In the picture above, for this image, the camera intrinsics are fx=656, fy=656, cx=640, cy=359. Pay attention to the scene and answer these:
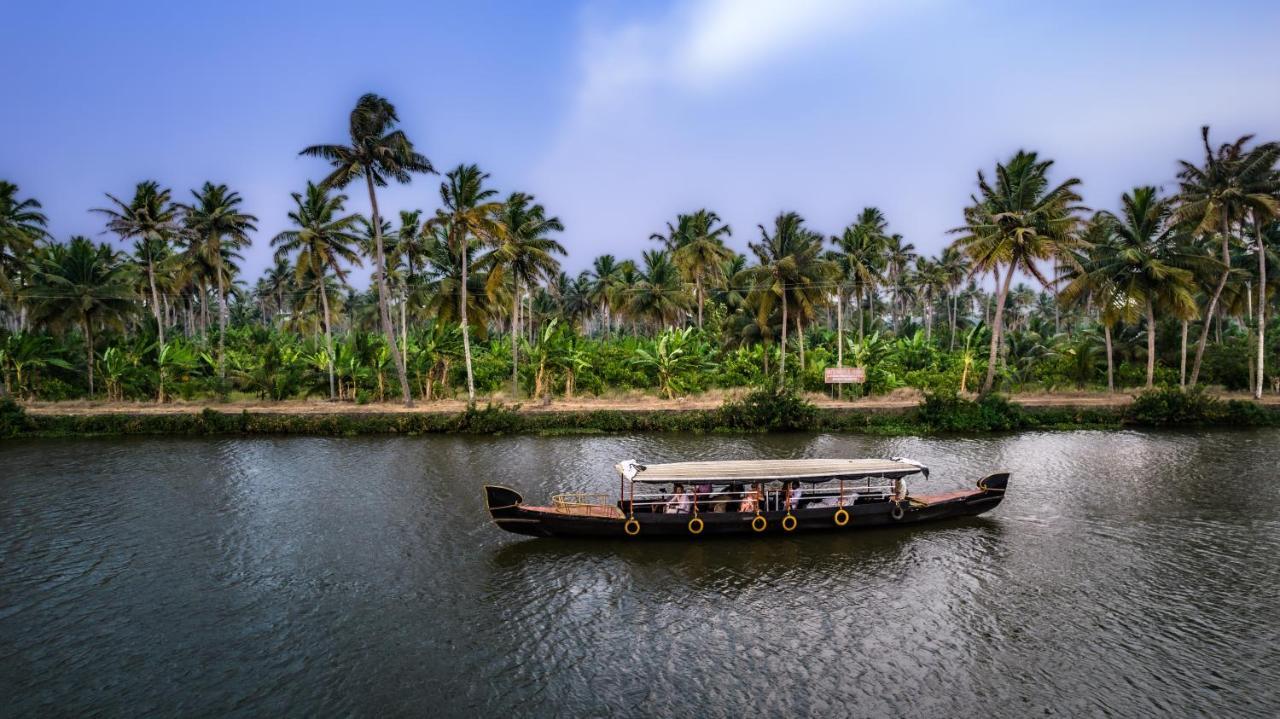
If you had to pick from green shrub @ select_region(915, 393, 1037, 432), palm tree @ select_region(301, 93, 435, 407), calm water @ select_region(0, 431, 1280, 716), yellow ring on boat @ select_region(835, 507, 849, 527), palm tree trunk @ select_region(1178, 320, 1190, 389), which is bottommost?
calm water @ select_region(0, 431, 1280, 716)

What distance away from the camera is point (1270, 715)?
397 inches

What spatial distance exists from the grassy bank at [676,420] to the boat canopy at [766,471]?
14.9 m

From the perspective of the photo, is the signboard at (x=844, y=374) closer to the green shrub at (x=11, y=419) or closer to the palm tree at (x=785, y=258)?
the palm tree at (x=785, y=258)

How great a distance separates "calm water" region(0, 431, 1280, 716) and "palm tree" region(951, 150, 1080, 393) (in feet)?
43.5

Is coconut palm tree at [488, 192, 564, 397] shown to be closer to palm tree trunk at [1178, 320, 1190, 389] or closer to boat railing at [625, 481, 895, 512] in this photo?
boat railing at [625, 481, 895, 512]

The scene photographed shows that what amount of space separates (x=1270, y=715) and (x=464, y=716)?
1246 cm

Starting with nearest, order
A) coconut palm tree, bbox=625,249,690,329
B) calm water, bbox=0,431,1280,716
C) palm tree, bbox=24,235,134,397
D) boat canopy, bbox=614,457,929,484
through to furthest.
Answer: calm water, bbox=0,431,1280,716
boat canopy, bbox=614,457,929,484
palm tree, bbox=24,235,134,397
coconut palm tree, bbox=625,249,690,329

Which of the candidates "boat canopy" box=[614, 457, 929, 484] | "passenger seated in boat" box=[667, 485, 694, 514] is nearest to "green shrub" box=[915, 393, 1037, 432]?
"boat canopy" box=[614, 457, 929, 484]

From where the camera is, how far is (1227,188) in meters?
33.7

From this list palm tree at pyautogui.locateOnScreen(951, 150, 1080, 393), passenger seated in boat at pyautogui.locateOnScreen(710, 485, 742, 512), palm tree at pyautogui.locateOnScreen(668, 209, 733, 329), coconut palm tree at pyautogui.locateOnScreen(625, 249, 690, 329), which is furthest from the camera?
coconut palm tree at pyautogui.locateOnScreen(625, 249, 690, 329)

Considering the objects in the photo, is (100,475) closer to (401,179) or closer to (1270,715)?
(401,179)

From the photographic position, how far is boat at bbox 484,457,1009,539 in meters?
17.5

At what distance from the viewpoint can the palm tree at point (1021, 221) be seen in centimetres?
3231

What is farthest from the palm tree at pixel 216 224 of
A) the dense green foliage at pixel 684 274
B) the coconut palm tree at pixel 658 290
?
the coconut palm tree at pixel 658 290
